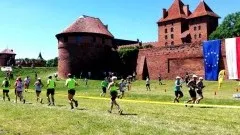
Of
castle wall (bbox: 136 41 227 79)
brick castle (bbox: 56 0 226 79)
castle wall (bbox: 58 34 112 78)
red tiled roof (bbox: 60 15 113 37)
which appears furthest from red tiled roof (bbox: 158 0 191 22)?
castle wall (bbox: 136 41 227 79)

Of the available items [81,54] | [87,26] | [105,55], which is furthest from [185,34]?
[81,54]

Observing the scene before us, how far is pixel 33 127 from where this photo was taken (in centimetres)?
1566

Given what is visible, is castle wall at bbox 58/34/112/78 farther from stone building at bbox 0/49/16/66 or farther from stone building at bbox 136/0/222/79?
stone building at bbox 0/49/16/66

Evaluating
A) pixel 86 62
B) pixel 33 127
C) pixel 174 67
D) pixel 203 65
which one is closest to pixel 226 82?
pixel 203 65

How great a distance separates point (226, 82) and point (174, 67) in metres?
11.9

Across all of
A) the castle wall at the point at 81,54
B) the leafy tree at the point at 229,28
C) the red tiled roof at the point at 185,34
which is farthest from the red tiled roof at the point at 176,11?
the castle wall at the point at 81,54

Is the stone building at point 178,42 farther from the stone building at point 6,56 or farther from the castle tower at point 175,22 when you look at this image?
the stone building at point 6,56

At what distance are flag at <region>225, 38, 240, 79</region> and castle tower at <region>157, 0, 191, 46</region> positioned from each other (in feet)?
158

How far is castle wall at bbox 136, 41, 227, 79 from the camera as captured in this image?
180ft

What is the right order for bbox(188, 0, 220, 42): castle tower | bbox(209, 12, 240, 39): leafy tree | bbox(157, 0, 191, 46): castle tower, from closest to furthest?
bbox(209, 12, 240, 39): leafy tree, bbox(188, 0, 220, 42): castle tower, bbox(157, 0, 191, 46): castle tower

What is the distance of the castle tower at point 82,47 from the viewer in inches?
2596

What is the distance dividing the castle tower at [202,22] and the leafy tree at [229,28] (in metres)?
4.32

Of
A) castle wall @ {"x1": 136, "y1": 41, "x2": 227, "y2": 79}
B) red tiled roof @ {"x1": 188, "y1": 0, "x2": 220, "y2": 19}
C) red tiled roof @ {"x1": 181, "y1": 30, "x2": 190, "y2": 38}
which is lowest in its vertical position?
castle wall @ {"x1": 136, "y1": 41, "x2": 227, "y2": 79}

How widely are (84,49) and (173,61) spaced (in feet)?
49.6
